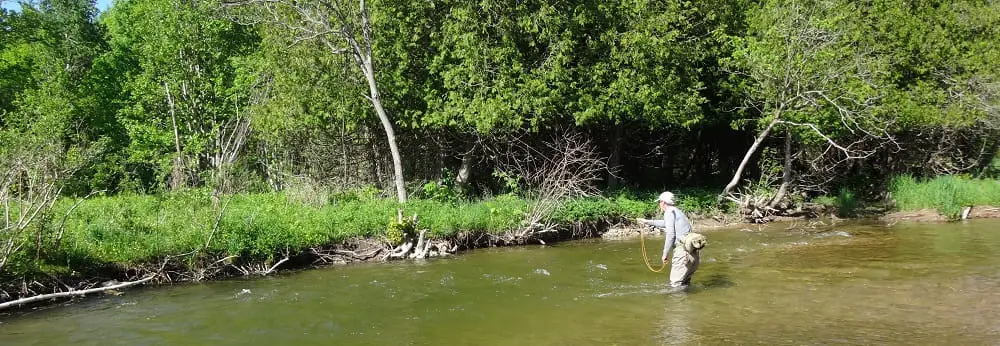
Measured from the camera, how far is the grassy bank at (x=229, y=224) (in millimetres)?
12477

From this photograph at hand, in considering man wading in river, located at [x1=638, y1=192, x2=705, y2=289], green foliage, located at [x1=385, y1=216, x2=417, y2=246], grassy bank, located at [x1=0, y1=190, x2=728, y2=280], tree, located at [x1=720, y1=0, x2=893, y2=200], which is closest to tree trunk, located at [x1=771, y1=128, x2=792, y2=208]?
tree, located at [x1=720, y1=0, x2=893, y2=200]

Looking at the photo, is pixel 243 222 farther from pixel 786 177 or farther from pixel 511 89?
pixel 786 177

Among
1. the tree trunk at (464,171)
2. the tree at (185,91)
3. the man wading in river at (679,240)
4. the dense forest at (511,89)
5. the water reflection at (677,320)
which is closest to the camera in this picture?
the water reflection at (677,320)

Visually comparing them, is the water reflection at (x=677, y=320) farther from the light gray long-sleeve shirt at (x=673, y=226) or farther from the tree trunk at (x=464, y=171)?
the tree trunk at (x=464, y=171)

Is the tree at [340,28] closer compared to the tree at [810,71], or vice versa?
the tree at [340,28]

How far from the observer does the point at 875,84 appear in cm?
2152

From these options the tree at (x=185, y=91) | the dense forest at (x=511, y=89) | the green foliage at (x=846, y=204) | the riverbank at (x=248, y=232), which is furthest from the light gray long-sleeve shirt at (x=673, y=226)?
the tree at (x=185, y=91)

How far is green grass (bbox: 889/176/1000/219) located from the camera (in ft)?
71.0

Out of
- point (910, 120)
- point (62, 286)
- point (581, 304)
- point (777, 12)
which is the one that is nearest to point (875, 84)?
point (910, 120)

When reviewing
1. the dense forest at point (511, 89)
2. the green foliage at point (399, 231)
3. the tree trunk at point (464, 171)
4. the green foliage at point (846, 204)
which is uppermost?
the dense forest at point (511, 89)

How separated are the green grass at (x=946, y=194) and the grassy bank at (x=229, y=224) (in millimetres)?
9800

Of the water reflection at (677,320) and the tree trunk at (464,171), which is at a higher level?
the tree trunk at (464,171)

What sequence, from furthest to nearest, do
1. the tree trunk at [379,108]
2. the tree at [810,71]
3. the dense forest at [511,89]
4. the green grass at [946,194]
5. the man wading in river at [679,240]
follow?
the green grass at [946,194]
the tree at [810,71]
the dense forest at [511,89]
the tree trunk at [379,108]
the man wading in river at [679,240]

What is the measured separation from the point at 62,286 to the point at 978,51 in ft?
88.3
